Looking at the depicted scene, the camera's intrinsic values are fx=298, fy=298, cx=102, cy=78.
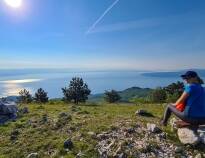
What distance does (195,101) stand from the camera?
11570mm

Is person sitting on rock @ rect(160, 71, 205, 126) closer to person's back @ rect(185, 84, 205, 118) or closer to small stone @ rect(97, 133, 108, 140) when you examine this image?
person's back @ rect(185, 84, 205, 118)

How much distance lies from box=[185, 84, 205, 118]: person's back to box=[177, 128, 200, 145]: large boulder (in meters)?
0.63

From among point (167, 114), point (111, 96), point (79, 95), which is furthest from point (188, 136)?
point (111, 96)

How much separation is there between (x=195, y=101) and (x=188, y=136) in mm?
1383

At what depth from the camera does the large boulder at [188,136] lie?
10987 mm

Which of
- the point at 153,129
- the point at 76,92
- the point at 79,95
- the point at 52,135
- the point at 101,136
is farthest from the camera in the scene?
the point at 76,92

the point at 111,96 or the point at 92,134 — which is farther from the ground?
the point at 92,134

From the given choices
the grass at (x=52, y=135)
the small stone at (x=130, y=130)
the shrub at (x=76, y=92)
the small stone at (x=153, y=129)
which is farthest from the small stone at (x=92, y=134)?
the shrub at (x=76, y=92)

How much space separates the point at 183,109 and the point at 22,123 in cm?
823

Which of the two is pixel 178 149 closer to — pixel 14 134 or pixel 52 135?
pixel 52 135

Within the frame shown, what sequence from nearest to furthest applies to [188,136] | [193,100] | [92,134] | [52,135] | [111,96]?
[188,136], [193,100], [92,134], [52,135], [111,96]

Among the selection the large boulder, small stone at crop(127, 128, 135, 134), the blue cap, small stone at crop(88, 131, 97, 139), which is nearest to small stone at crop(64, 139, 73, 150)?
small stone at crop(88, 131, 97, 139)

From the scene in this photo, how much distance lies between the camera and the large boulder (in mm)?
10987

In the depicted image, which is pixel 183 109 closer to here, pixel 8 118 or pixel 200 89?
pixel 200 89
